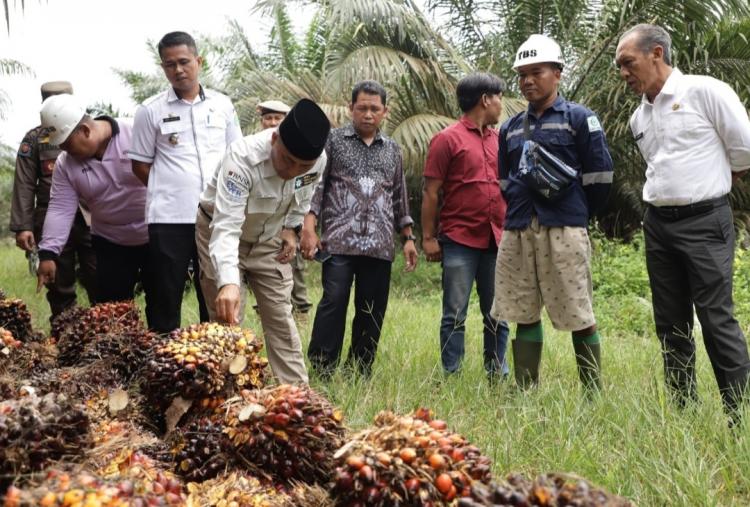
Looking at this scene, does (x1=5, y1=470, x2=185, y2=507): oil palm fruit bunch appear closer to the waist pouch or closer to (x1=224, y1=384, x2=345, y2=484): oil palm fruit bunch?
(x1=224, y1=384, x2=345, y2=484): oil palm fruit bunch

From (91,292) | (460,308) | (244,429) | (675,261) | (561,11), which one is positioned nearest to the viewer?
(244,429)

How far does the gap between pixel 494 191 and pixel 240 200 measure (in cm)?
184

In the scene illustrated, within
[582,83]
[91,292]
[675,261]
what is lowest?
[91,292]

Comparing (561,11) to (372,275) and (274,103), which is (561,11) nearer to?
(274,103)

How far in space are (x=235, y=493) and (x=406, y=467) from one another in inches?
17.5

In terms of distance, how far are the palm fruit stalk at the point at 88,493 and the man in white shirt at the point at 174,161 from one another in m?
2.58

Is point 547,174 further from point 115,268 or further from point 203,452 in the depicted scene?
point 115,268

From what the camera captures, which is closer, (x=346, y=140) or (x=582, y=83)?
(x=346, y=140)

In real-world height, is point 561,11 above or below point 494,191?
above

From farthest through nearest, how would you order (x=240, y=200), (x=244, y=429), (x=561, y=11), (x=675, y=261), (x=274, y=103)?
1. (x=561, y=11)
2. (x=274, y=103)
3. (x=675, y=261)
4. (x=240, y=200)
5. (x=244, y=429)

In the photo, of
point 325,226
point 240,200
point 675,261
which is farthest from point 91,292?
point 675,261

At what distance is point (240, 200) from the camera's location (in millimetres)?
3439

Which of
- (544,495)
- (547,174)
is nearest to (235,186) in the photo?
(547,174)

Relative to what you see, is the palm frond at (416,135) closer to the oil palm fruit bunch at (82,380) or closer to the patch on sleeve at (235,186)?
the patch on sleeve at (235,186)
